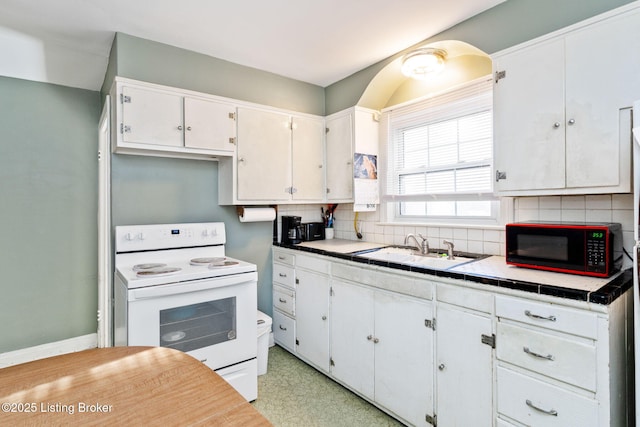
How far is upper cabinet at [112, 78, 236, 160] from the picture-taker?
86.0 inches

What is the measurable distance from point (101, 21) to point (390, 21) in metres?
1.88

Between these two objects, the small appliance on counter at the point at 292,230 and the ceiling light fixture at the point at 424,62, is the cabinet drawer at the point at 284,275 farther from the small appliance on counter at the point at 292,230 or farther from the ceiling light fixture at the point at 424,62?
the ceiling light fixture at the point at 424,62

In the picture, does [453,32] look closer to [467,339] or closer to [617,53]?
[617,53]

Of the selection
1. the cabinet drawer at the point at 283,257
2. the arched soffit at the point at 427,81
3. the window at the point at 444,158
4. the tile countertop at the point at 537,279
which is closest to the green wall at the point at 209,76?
the arched soffit at the point at 427,81

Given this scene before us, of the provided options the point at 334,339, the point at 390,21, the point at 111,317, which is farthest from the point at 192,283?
the point at 390,21

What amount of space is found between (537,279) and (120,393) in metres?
1.66

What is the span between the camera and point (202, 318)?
2188mm

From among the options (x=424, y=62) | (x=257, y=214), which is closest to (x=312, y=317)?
(x=257, y=214)

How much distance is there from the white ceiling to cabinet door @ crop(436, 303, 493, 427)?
5.94ft

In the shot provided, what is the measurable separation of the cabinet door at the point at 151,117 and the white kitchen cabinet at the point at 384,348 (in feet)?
5.27

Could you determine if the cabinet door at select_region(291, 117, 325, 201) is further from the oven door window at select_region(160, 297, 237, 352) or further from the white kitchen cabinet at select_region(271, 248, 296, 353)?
the oven door window at select_region(160, 297, 237, 352)

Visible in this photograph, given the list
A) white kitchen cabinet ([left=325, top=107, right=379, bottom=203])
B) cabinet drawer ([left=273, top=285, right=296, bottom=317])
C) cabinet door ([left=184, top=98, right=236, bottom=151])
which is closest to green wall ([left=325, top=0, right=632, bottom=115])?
white kitchen cabinet ([left=325, top=107, right=379, bottom=203])

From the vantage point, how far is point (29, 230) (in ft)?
9.30

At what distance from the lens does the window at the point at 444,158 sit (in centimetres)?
235
